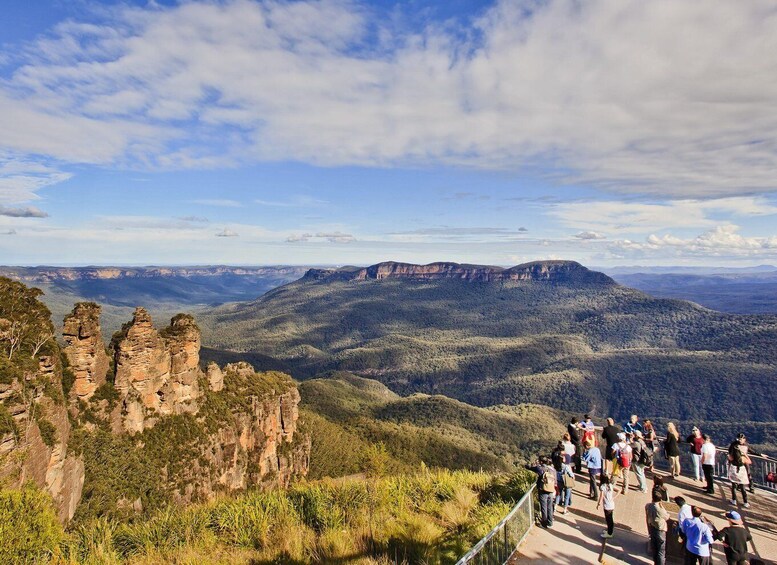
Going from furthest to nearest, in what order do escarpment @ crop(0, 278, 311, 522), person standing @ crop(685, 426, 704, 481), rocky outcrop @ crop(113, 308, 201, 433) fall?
rocky outcrop @ crop(113, 308, 201, 433)
escarpment @ crop(0, 278, 311, 522)
person standing @ crop(685, 426, 704, 481)

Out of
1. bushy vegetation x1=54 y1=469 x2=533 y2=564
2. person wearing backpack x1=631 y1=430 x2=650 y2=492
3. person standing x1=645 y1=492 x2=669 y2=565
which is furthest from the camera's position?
person wearing backpack x1=631 y1=430 x2=650 y2=492

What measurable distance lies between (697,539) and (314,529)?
10555 mm

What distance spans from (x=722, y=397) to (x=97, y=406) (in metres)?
208

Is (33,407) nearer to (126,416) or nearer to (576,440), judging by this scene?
(126,416)

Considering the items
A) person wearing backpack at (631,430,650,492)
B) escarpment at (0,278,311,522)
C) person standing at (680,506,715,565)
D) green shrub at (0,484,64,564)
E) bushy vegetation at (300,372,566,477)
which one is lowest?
bushy vegetation at (300,372,566,477)

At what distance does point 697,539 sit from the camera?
39.2 feet

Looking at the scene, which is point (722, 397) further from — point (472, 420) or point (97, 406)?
point (97, 406)

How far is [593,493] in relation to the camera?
57.5ft

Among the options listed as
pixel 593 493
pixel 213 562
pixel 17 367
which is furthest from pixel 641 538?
pixel 17 367

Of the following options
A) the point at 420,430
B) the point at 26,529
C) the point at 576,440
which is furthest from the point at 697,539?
the point at 420,430

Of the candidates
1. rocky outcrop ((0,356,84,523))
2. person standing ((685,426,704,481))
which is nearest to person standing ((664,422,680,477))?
person standing ((685,426,704,481))

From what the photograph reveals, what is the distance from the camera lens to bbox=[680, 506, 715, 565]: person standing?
11867 millimetres

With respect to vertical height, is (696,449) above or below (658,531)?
below

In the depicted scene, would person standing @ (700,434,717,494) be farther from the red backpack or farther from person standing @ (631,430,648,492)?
the red backpack
